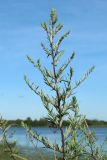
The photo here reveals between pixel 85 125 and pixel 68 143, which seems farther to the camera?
pixel 85 125

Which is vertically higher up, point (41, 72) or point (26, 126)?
point (41, 72)

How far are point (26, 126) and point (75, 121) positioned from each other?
60cm

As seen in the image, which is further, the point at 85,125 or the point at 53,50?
the point at 85,125

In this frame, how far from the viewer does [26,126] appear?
5418 mm

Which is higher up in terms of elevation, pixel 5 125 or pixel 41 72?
pixel 41 72

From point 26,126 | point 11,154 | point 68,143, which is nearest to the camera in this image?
point 11,154

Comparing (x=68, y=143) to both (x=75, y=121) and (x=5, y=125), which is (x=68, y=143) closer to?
(x=75, y=121)

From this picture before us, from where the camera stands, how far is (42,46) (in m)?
5.23

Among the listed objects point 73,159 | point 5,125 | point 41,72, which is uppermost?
point 41,72

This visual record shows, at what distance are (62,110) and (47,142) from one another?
49 cm

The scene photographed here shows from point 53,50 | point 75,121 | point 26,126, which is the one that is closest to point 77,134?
point 75,121

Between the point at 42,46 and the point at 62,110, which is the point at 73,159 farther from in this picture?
the point at 42,46

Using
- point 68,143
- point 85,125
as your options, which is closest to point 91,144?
point 85,125

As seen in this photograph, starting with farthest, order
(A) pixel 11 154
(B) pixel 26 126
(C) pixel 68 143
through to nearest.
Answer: (B) pixel 26 126
(C) pixel 68 143
(A) pixel 11 154
